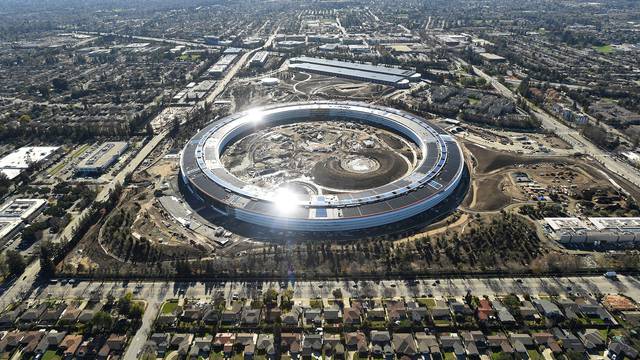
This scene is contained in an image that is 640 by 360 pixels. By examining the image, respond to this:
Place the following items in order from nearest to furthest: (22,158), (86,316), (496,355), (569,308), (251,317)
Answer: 1. (496,355)
2. (251,317)
3. (86,316)
4. (569,308)
5. (22,158)

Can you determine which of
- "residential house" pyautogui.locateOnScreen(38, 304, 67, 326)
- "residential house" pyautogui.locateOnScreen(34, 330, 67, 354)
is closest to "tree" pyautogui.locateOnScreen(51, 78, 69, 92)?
"residential house" pyautogui.locateOnScreen(38, 304, 67, 326)

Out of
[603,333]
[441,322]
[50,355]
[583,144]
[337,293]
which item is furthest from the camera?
[583,144]

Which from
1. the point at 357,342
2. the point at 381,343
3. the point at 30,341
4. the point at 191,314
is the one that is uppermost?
the point at 357,342

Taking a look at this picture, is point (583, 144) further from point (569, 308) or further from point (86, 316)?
point (86, 316)

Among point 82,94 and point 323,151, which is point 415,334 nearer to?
point 323,151

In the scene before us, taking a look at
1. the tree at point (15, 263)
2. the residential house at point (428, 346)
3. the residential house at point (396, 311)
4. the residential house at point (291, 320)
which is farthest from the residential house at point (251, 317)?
the tree at point (15, 263)

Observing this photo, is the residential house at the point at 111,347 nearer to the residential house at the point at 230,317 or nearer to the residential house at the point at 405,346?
the residential house at the point at 230,317

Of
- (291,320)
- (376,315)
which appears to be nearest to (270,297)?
(291,320)
